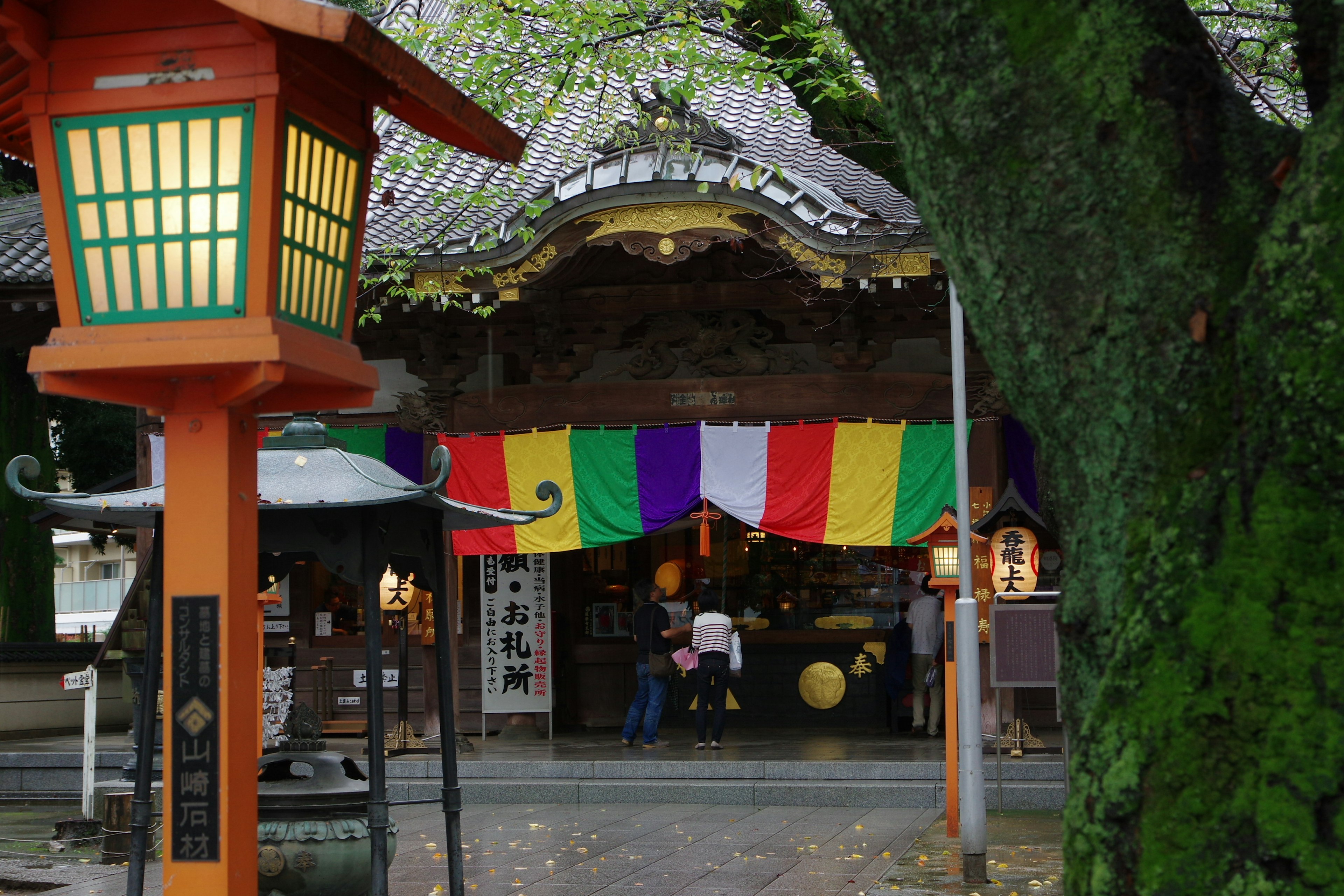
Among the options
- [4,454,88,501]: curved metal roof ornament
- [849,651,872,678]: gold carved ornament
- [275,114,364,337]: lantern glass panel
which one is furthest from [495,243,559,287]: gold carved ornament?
[275,114,364,337]: lantern glass panel

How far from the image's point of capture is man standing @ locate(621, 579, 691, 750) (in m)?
13.0

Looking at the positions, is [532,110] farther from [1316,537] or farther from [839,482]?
[1316,537]

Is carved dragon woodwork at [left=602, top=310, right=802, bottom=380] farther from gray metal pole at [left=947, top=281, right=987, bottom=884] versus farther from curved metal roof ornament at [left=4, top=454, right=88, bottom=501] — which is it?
curved metal roof ornament at [left=4, top=454, right=88, bottom=501]

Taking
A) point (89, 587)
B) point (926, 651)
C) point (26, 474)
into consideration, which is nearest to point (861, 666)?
point (926, 651)

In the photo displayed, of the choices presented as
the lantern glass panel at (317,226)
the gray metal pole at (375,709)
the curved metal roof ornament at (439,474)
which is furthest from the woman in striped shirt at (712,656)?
the lantern glass panel at (317,226)

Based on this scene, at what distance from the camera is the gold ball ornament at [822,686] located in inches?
580

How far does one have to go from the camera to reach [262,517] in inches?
242

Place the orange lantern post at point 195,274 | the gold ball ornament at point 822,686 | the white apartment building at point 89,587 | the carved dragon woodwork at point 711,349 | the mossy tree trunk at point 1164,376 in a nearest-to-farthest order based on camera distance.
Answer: the mossy tree trunk at point 1164,376 → the orange lantern post at point 195,274 → the carved dragon woodwork at point 711,349 → the gold ball ornament at point 822,686 → the white apartment building at point 89,587

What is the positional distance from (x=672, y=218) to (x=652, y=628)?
4178mm

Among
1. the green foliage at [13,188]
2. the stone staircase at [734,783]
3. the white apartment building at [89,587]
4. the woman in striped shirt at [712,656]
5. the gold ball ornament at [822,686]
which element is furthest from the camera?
the white apartment building at [89,587]

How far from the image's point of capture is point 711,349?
534 inches

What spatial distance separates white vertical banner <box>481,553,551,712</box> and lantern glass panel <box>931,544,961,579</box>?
19.4ft

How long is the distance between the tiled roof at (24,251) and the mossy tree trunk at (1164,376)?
11.6 m

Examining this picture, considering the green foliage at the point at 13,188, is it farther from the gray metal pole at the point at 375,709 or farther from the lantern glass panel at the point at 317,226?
the lantern glass panel at the point at 317,226
